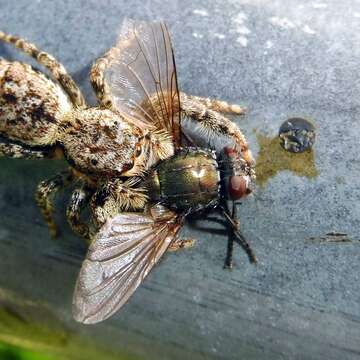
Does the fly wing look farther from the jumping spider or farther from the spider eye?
the spider eye

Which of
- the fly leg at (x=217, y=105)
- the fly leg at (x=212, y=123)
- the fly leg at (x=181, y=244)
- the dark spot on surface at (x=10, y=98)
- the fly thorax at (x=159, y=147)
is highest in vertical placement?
the dark spot on surface at (x=10, y=98)

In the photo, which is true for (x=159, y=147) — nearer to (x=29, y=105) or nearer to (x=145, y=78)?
(x=145, y=78)

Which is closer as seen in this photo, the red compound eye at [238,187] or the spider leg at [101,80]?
the red compound eye at [238,187]

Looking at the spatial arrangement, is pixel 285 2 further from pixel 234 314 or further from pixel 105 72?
pixel 234 314

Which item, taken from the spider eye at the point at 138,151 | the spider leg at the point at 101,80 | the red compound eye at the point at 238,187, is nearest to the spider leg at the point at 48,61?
the spider leg at the point at 101,80

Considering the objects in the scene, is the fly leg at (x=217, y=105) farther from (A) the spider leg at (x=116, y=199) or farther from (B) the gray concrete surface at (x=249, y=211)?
(A) the spider leg at (x=116, y=199)

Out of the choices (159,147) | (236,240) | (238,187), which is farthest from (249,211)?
(159,147)
